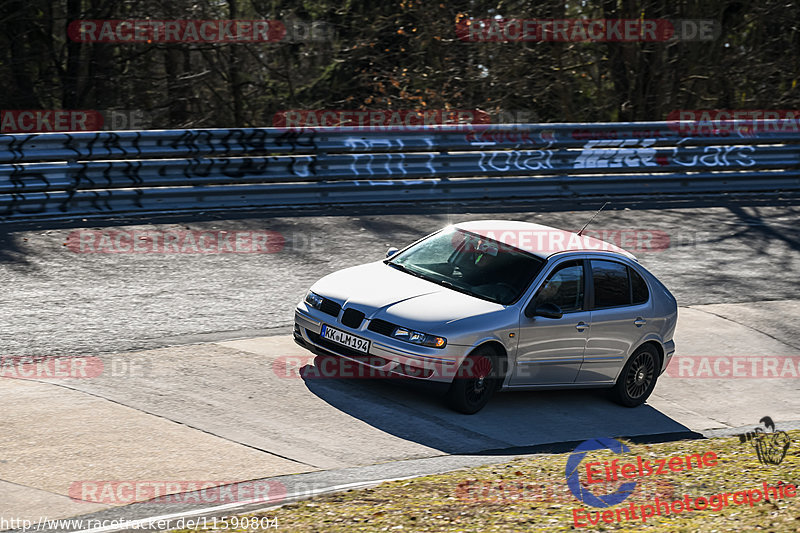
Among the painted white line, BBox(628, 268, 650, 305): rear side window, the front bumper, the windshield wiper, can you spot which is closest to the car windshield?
the windshield wiper

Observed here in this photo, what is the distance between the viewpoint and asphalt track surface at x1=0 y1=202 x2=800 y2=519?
7.05 m

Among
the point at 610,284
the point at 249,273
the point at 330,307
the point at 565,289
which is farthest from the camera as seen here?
the point at 249,273

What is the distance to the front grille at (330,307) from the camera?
346 inches

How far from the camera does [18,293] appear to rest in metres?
10.8

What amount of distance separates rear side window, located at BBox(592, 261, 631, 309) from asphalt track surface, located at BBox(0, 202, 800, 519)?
3.50 ft

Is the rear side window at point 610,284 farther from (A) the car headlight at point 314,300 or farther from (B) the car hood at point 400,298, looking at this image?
(A) the car headlight at point 314,300

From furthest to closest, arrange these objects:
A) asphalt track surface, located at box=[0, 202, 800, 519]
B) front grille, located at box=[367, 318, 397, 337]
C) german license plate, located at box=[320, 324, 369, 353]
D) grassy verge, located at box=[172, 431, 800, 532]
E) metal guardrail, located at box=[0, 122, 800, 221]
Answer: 1. metal guardrail, located at box=[0, 122, 800, 221]
2. german license plate, located at box=[320, 324, 369, 353]
3. front grille, located at box=[367, 318, 397, 337]
4. asphalt track surface, located at box=[0, 202, 800, 519]
5. grassy verge, located at box=[172, 431, 800, 532]

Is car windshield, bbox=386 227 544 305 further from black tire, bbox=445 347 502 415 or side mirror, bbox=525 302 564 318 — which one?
black tire, bbox=445 347 502 415

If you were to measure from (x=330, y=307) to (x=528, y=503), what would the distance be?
3066 mm

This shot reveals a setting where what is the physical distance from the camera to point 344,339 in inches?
340

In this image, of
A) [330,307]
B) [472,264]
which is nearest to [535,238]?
[472,264]

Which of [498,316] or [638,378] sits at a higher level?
[498,316]

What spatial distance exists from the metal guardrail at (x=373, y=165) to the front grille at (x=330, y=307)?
6.54 meters

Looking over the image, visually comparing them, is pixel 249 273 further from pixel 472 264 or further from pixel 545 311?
pixel 545 311
